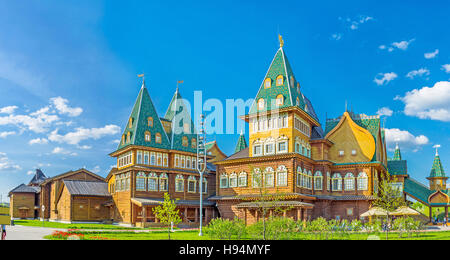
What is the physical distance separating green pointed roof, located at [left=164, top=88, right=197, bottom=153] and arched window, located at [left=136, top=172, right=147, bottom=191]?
5552 millimetres

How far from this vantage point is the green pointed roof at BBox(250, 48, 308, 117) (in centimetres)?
3953

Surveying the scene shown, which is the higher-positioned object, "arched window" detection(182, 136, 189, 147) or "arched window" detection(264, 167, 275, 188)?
"arched window" detection(182, 136, 189, 147)

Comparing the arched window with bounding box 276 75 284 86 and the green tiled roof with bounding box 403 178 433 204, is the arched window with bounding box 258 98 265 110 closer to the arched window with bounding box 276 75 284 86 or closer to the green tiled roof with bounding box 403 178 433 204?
the arched window with bounding box 276 75 284 86

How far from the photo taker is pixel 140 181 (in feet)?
140

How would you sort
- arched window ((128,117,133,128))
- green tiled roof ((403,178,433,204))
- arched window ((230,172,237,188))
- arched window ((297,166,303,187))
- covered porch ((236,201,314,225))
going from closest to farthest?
covered porch ((236,201,314,225))
arched window ((297,166,303,187))
arched window ((230,172,237,188))
arched window ((128,117,133,128))
green tiled roof ((403,178,433,204))

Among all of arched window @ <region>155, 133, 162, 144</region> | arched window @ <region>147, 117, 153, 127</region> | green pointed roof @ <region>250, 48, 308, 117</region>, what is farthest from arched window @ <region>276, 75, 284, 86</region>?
arched window @ <region>147, 117, 153, 127</region>

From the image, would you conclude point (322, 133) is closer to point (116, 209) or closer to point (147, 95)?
point (147, 95)

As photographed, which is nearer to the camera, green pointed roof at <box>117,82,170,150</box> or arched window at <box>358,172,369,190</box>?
arched window at <box>358,172,369,190</box>

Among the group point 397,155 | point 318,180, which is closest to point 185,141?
point 318,180

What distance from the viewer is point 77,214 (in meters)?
47.6

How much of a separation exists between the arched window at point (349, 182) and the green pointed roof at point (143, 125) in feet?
63.8

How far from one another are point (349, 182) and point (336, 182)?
1.32 meters

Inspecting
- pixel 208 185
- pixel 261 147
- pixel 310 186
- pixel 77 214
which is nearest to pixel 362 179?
pixel 310 186

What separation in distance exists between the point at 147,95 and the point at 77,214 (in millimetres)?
16262
